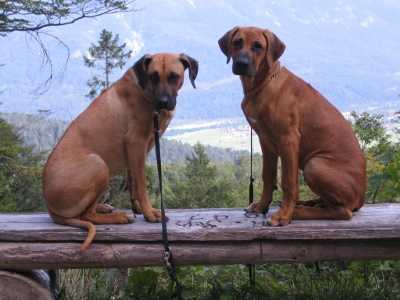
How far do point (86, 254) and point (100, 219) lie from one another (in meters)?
0.31

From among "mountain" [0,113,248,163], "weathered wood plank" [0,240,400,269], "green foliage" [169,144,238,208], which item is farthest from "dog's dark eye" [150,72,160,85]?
"mountain" [0,113,248,163]

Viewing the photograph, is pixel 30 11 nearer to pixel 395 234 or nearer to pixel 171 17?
pixel 395 234

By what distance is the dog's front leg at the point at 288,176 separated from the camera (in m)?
4.35

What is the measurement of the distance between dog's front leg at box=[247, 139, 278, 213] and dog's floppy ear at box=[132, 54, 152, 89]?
104cm

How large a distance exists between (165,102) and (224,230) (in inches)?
41.5

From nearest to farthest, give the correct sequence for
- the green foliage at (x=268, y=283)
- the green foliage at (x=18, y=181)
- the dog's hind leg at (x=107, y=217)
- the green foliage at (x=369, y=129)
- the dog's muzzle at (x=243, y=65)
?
the dog's muzzle at (x=243, y=65) < the dog's hind leg at (x=107, y=217) < the green foliage at (x=268, y=283) < the green foliage at (x=369, y=129) < the green foliage at (x=18, y=181)

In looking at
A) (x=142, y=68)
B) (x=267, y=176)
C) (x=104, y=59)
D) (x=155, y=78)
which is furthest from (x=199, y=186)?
(x=155, y=78)

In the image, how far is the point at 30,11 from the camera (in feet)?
40.7

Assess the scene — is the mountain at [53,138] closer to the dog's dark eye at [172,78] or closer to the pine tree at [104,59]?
the pine tree at [104,59]

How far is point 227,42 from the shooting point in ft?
14.2

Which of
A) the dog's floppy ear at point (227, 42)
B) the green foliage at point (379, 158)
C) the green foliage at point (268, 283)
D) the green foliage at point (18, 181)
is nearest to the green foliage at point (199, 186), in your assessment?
the green foliage at point (18, 181)

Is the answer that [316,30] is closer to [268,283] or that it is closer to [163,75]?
[268,283]

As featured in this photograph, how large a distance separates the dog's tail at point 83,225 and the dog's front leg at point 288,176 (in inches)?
52.3

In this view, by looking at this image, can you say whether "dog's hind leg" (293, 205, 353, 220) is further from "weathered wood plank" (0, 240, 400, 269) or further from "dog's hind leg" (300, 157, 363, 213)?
"weathered wood plank" (0, 240, 400, 269)
